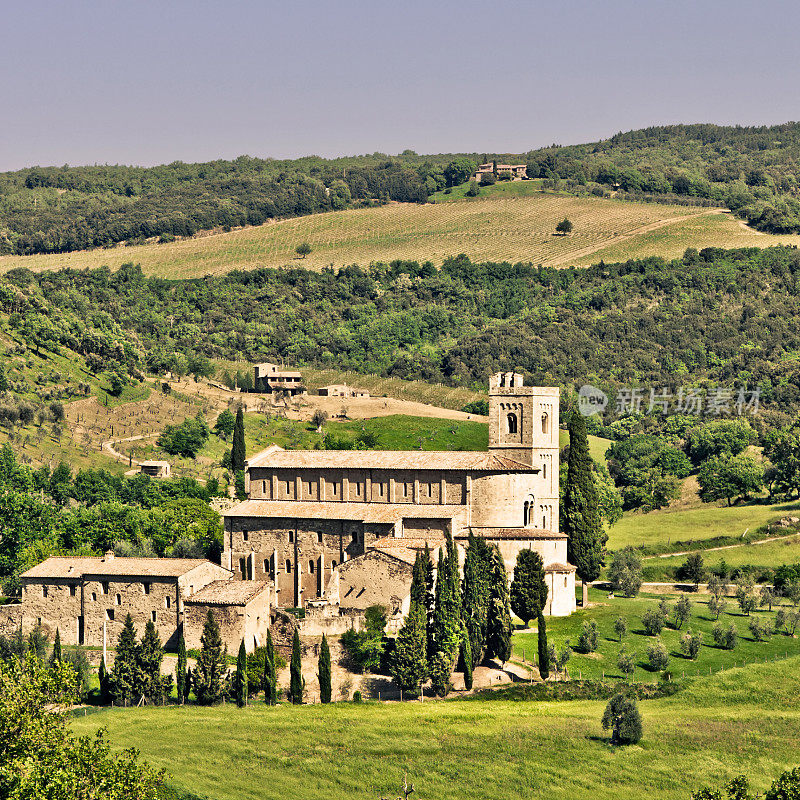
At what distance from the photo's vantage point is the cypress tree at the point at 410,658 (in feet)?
216

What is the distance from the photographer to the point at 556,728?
199ft

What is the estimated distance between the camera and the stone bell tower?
8262cm

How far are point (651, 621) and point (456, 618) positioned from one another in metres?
13.3

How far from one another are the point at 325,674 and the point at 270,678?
2.62 m

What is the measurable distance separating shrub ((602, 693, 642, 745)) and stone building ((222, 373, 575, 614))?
16852mm

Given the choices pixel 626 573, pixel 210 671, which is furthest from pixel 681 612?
pixel 210 671

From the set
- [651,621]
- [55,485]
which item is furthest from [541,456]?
[55,485]

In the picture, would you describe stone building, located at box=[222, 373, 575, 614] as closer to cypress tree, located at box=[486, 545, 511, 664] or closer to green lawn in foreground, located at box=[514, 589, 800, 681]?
green lawn in foreground, located at box=[514, 589, 800, 681]

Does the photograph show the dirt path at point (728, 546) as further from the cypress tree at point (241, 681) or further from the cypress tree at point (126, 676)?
the cypress tree at point (126, 676)

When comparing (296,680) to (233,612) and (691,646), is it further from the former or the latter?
(691,646)

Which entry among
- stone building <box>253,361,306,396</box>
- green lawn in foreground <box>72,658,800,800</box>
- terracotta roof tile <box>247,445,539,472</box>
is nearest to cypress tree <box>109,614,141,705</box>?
green lawn in foreground <box>72,658,800,800</box>

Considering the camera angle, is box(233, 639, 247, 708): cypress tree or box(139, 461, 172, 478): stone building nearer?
box(233, 639, 247, 708): cypress tree

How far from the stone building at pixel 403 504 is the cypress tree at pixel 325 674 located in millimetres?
10925

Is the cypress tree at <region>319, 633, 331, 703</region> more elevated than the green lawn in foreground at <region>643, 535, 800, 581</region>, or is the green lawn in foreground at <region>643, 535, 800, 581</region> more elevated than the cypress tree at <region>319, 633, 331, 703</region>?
the cypress tree at <region>319, 633, 331, 703</region>
